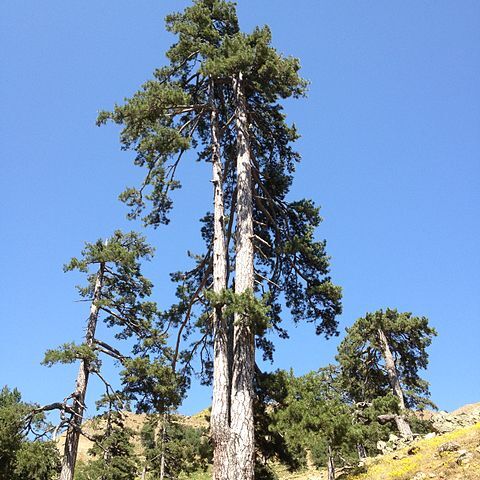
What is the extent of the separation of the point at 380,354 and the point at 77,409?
56.1 feet

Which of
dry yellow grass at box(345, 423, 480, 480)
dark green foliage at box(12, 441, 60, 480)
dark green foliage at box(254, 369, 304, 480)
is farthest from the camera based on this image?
dark green foliage at box(12, 441, 60, 480)

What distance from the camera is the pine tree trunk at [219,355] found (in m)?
8.34

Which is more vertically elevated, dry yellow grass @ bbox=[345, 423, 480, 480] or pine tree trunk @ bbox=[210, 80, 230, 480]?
pine tree trunk @ bbox=[210, 80, 230, 480]

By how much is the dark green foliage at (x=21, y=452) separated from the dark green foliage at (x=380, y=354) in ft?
54.0

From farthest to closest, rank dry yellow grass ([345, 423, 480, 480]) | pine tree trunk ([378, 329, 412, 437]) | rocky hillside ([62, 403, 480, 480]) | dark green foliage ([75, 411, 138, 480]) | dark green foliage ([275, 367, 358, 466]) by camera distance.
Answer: dark green foliage ([75, 411, 138, 480]) → pine tree trunk ([378, 329, 412, 437]) → rocky hillside ([62, 403, 480, 480]) → dry yellow grass ([345, 423, 480, 480]) → dark green foliage ([275, 367, 358, 466])

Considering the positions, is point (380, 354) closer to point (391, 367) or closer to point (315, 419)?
point (391, 367)

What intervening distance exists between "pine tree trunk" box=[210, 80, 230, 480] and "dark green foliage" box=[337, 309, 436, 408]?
15809 mm

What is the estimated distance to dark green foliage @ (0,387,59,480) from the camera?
1230 cm

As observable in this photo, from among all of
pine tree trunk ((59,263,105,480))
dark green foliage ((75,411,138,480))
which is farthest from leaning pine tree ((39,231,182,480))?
dark green foliage ((75,411,138,480))

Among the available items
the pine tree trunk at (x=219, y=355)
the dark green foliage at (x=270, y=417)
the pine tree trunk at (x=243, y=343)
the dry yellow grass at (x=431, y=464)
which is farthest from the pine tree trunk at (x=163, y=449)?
the pine tree trunk at (x=243, y=343)

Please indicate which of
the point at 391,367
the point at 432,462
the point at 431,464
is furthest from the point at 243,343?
the point at 391,367

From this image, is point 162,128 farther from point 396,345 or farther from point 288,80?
point 396,345

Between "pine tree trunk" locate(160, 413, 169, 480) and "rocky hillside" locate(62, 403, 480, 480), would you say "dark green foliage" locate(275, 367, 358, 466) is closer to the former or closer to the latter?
"rocky hillside" locate(62, 403, 480, 480)

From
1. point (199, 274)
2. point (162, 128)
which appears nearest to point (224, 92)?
point (162, 128)
